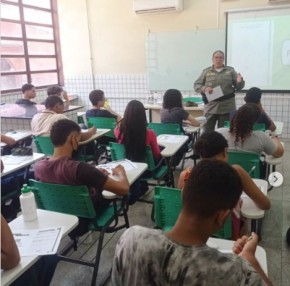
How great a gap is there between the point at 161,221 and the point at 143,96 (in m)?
5.00

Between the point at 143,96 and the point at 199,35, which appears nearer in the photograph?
the point at 199,35

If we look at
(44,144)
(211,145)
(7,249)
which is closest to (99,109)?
(44,144)

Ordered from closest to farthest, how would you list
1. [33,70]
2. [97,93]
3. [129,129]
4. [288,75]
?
[129,129]
[97,93]
[288,75]
[33,70]

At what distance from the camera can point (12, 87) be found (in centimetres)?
612

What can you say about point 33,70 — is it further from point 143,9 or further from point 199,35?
point 199,35

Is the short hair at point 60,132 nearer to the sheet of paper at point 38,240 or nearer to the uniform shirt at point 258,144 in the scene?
the sheet of paper at point 38,240

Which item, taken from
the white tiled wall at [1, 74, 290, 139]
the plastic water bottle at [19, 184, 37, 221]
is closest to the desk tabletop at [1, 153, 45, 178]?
the plastic water bottle at [19, 184, 37, 221]

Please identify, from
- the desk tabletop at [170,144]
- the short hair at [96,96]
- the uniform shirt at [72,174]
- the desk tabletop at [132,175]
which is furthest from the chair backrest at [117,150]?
the short hair at [96,96]

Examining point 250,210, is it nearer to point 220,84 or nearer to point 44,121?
point 44,121

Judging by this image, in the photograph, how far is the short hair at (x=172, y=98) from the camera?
12.4 ft

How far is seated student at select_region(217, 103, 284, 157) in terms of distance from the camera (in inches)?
96.2

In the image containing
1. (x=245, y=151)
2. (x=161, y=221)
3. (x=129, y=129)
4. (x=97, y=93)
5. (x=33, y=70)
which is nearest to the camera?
(x=161, y=221)

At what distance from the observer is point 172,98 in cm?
379

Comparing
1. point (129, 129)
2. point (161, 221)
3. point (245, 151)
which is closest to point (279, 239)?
point (245, 151)
